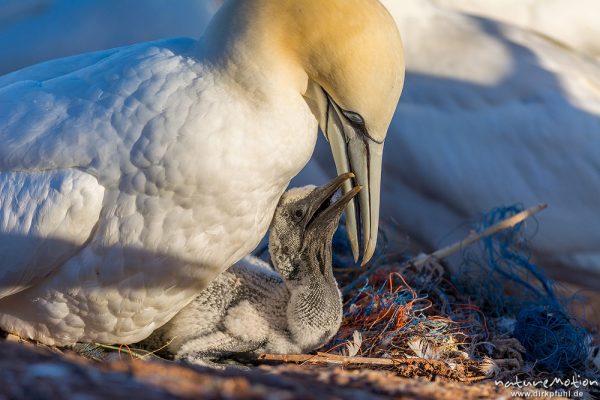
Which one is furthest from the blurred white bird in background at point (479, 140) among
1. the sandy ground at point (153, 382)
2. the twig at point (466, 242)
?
the sandy ground at point (153, 382)

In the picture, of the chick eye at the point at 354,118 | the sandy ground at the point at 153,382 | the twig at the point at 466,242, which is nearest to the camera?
the sandy ground at the point at 153,382

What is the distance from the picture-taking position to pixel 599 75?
14.3ft

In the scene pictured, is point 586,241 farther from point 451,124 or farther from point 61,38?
point 61,38

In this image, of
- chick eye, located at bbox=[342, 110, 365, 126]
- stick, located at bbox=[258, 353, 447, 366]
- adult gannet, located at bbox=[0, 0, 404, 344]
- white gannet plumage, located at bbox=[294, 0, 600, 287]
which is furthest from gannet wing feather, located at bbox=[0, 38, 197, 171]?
white gannet plumage, located at bbox=[294, 0, 600, 287]

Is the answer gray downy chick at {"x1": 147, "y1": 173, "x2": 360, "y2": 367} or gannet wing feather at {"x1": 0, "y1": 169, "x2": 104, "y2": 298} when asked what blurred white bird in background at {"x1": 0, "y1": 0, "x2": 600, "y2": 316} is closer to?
gray downy chick at {"x1": 147, "y1": 173, "x2": 360, "y2": 367}

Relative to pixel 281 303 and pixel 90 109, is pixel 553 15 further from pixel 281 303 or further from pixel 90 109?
pixel 90 109

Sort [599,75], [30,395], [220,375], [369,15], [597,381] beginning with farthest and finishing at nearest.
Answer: [599,75] → [597,381] → [369,15] → [220,375] → [30,395]

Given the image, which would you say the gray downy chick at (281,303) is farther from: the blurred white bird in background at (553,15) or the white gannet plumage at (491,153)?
the blurred white bird in background at (553,15)

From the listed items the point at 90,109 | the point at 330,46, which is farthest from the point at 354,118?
the point at 90,109

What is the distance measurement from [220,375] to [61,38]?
253cm

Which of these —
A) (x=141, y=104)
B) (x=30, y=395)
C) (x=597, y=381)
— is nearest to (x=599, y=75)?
(x=597, y=381)

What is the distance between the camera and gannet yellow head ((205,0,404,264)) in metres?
2.48

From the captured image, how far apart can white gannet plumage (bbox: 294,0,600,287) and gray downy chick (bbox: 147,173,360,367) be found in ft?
2.94

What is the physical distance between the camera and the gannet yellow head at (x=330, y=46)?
2.48m
